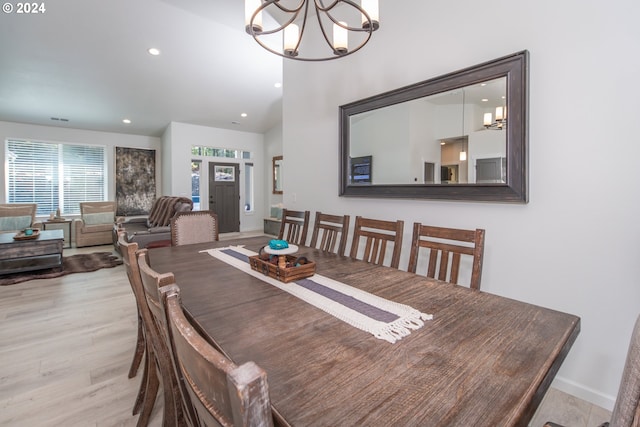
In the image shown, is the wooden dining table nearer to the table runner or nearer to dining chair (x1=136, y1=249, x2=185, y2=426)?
the table runner

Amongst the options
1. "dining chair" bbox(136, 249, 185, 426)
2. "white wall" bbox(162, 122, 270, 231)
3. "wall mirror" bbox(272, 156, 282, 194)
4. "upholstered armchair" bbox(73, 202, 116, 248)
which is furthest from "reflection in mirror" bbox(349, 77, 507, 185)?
"upholstered armchair" bbox(73, 202, 116, 248)

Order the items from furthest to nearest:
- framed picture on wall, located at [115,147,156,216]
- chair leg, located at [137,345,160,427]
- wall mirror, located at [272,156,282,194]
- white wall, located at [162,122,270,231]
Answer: wall mirror, located at [272,156,282,194]
framed picture on wall, located at [115,147,156,216]
white wall, located at [162,122,270,231]
chair leg, located at [137,345,160,427]

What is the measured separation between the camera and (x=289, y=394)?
64 centimetres

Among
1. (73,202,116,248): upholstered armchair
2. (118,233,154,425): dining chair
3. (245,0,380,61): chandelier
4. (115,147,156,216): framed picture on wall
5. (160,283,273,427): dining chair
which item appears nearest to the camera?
(160,283,273,427): dining chair

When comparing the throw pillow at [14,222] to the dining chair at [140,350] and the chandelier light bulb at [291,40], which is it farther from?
the chandelier light bulb at [291,40]

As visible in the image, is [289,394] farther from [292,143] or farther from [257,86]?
[257,86]

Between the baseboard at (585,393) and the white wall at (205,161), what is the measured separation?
6.95 metres

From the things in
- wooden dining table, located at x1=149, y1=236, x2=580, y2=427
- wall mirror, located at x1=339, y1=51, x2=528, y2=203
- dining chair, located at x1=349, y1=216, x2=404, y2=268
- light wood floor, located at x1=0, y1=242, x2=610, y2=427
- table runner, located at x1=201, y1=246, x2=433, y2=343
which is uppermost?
wall mirror, located at x1=339, y1=51, x2=528, y2=203

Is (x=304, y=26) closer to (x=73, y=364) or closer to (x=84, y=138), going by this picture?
(x=73, y=364)

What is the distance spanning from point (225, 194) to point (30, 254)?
4130 millimetres

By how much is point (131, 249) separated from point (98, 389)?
4.00 ft

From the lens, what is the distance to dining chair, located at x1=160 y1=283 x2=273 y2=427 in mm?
393

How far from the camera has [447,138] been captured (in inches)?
84.3

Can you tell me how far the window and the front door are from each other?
8.12ft
